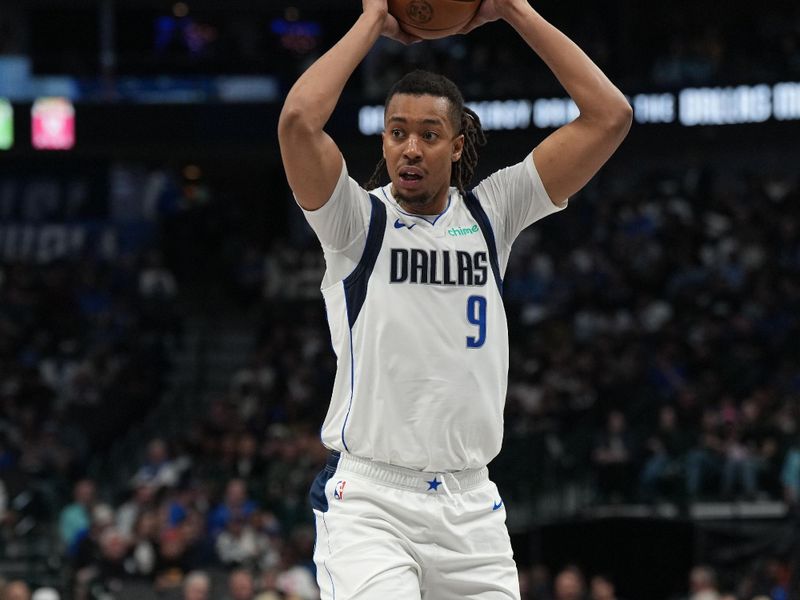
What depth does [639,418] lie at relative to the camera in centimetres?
1612

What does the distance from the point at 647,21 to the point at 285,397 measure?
10.3m

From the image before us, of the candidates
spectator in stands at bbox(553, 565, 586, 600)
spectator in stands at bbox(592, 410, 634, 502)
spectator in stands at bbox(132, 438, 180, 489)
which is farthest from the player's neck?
spectator in stands at bbox(132, 438, 180, 489)

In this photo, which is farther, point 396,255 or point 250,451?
point 250,451

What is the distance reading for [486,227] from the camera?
4836 mm

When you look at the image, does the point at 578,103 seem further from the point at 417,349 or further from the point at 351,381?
the point at 351,381

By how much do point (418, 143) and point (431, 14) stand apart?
0.47m

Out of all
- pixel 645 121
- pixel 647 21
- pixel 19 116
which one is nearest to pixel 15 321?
pixel 19 116

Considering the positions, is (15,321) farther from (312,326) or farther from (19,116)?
(312,326)

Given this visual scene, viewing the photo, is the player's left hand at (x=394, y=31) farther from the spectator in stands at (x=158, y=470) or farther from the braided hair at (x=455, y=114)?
the spectator in stands at (x=158, y=470)

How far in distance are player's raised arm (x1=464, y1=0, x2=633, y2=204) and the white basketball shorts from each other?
3.65 ft

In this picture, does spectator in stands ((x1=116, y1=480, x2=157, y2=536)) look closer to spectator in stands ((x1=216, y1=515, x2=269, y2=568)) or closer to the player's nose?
spectator in stands ((x1=216, y1=515, x2=269, y2=568))

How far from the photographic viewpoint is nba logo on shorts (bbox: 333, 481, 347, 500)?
4.62 m

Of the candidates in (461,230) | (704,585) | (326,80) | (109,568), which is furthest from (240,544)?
(326,80)

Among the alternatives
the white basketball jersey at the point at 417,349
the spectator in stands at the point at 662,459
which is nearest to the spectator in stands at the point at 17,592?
the spectator in stands at the point at 662,459
